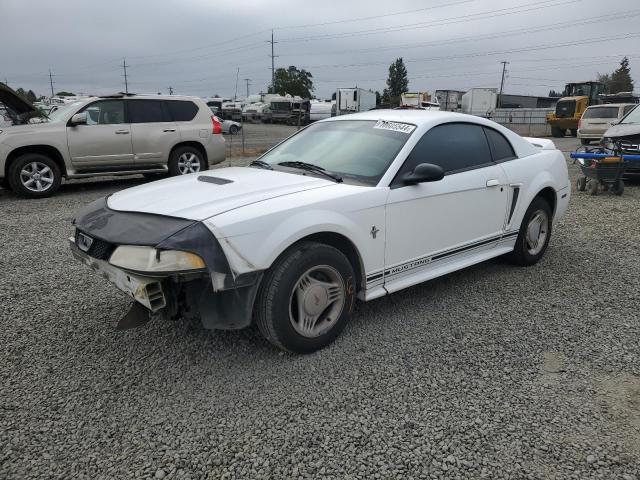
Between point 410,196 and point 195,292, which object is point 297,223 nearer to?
point 195,292

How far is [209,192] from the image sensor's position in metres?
3.23

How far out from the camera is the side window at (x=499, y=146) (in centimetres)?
445

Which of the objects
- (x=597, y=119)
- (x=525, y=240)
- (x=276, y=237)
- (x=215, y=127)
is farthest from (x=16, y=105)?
(x=597, y=119)

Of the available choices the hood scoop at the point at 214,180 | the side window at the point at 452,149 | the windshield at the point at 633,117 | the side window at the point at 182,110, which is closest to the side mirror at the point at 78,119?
the side window at the point at 182,110

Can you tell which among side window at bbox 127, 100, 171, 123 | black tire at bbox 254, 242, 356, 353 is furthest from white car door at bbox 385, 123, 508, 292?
side window at bbox 127, 100, 171, 123

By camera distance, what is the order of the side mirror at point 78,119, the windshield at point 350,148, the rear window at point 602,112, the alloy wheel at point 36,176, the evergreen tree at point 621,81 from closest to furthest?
the windshield at point 350,148 < the alloy wheel at point 36,176 < the side mirror at point 78,119 < the rear window at point 602,112 < the evergreen tree at point 621,81

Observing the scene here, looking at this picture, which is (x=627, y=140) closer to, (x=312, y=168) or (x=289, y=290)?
(x=312, y=168)

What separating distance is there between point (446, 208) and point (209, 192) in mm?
1776

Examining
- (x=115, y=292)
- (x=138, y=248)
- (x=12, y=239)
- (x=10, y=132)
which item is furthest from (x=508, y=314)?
(x=10, y=132)

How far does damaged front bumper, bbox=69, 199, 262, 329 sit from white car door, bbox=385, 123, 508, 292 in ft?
3.89

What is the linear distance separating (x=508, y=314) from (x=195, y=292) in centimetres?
240

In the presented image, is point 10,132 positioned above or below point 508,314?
above

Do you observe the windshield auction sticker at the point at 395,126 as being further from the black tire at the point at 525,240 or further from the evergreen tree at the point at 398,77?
the evergreen tree at the point at 398,77

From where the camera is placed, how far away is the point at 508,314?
384cm
